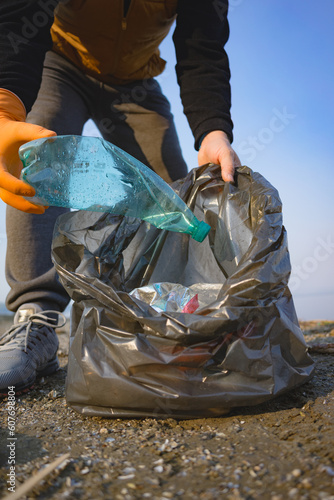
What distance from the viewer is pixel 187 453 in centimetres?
76

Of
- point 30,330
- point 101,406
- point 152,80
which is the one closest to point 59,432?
point 101,406

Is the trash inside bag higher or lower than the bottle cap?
lower

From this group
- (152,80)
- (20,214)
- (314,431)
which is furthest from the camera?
(152,80)

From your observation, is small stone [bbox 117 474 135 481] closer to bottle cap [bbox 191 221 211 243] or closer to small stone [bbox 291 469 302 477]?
small stone [bbox 291 469 302 477]

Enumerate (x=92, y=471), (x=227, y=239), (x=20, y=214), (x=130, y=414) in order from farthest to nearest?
(x=20, y=214) < (x=227, y=239) < (x=130, y=414) < (x=92, y=471)

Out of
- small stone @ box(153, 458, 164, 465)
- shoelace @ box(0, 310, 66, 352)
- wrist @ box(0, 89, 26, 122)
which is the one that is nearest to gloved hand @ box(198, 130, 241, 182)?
wrist @ box(0, 89, 26, 122)

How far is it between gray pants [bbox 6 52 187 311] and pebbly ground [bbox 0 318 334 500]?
23.0 inches

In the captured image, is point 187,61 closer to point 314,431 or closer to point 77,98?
point 77,98

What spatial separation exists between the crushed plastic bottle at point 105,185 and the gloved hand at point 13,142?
8 centimetres

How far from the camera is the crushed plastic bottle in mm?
1312

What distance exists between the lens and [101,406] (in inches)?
37.6

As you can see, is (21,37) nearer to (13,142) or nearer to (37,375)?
(13,142)

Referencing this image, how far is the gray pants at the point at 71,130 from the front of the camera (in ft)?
5.11

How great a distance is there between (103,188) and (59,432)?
0.84 metres
